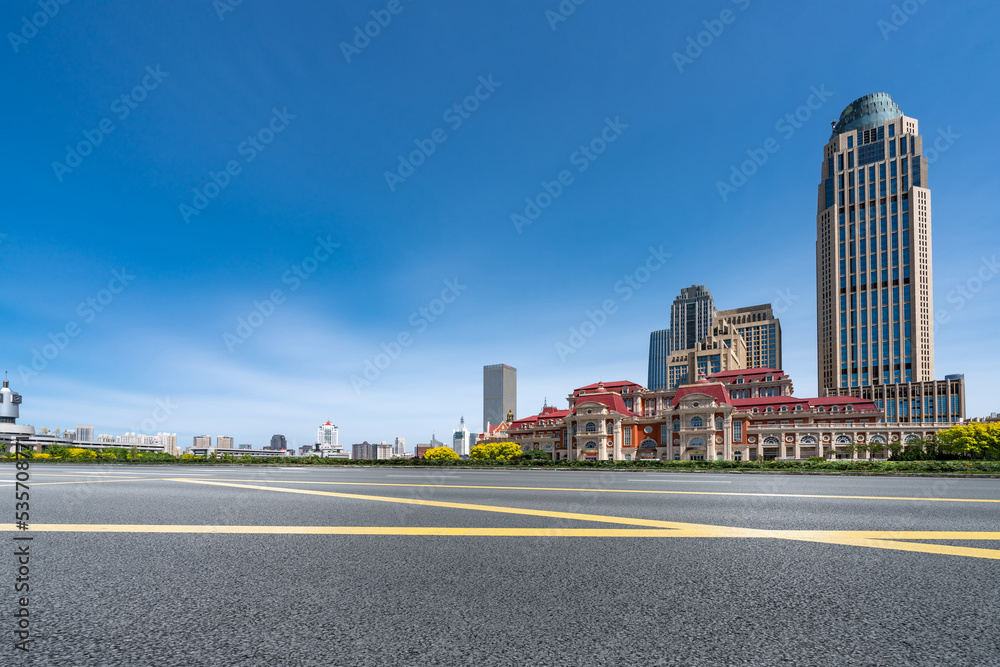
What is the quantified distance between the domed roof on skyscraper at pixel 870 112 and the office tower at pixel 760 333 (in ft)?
210

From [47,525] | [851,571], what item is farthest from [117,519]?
[851,571]

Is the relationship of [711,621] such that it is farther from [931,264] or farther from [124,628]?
[931,264]

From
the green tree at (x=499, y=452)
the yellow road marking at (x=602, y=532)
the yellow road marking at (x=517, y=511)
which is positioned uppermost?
the yellow road marking at (x=602, y=532)

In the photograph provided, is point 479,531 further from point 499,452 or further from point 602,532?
point 499,452

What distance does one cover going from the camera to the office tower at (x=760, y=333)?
179 metres

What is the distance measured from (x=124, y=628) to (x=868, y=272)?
16961cm

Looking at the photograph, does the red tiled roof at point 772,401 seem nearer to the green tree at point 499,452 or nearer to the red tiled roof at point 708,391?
the red tiled roof at point 708,391

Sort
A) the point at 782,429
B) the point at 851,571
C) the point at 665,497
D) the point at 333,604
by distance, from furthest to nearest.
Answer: the point at 782,429 < the point at 665,497 < the point at 851,571 < the point at 333,604

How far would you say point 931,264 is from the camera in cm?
13238

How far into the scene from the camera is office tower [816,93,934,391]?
132m

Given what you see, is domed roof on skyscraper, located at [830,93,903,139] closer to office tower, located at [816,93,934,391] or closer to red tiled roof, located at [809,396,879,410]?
office tower, located at [816,93,934,391]

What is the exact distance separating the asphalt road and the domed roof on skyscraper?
17802 cm

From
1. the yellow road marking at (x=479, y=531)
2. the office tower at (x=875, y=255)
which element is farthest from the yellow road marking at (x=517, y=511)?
the office tower at (x=875, y=255)

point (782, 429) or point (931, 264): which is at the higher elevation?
point (931, 264)
